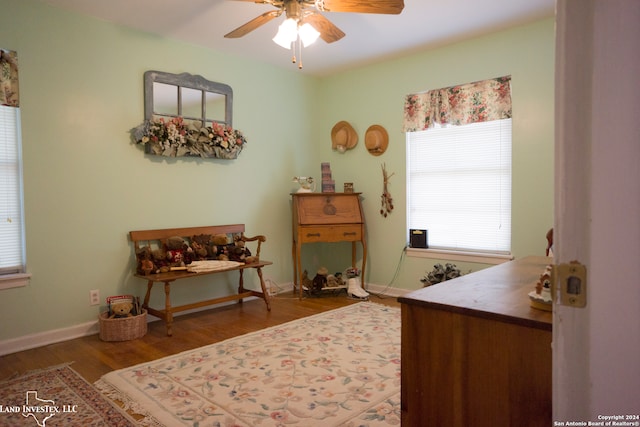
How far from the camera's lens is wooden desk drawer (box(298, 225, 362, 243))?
429 centimetres

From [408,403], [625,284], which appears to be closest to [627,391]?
[625,284]

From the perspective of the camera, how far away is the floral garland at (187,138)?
352cm

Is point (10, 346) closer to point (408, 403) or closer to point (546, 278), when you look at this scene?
point (408, 403)

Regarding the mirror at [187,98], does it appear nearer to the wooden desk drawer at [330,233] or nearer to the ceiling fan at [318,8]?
the ceiling fan at [318,8]

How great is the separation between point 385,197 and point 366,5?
7.57ft

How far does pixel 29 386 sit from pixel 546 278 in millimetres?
2645

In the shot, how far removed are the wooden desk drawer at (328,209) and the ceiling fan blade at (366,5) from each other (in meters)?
2.13

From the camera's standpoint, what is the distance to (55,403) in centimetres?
214

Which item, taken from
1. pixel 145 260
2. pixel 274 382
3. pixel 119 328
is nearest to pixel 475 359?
pixel 274 382

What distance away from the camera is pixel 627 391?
0.60 meters

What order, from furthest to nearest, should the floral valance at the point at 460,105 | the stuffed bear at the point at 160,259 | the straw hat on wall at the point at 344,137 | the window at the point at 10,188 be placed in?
the straw hat on wall at the point at 344,137
the floral valance at the point at 460,105
the stuffed bear at the point at 160,259
the window at the point at 10,188

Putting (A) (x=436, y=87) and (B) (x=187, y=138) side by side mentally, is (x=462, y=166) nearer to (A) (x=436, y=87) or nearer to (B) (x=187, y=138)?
(A) (x=436, y=87)

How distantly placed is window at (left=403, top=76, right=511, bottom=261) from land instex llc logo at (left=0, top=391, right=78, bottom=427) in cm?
328

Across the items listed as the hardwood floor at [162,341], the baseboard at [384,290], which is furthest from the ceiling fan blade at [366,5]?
the baseboard at [384,290]
